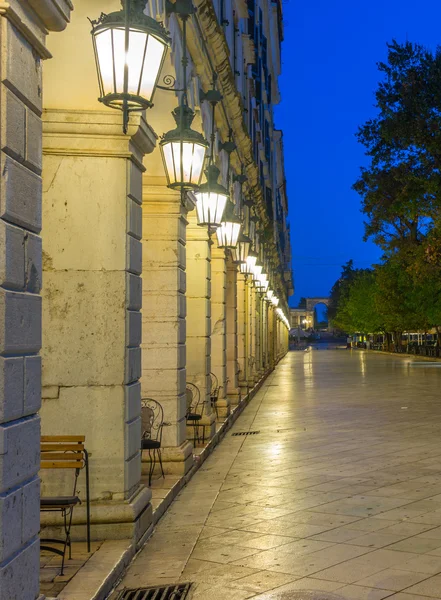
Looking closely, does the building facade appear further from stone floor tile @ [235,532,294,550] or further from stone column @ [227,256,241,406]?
stone column @ [227,256,241,406]

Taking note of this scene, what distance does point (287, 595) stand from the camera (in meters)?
5.08

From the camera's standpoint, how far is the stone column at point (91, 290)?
6246mm

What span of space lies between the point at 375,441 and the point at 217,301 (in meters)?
3.93

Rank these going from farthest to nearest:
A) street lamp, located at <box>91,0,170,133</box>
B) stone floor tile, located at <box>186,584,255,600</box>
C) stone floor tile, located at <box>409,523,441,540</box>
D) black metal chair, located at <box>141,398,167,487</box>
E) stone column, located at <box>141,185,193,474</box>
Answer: stone column, located at <box>141,185,193,474</box> → black metal chair, located at <box>141,398,167,487</box> → stone floor tile, located at <box>409,523,441,540</box> → stone floor tile, located at <box>186,584,255,600</box> → street lamp, located at <box>91,0,170,133</box>

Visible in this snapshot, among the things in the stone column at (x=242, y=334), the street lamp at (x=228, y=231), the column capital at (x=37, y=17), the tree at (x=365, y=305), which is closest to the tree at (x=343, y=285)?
the tree at (x=365, y=305)

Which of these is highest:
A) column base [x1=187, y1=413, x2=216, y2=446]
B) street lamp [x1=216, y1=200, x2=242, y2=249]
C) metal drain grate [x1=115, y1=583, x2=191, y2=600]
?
street lamp [x1=216, y1=200, x2=242, y2=249]

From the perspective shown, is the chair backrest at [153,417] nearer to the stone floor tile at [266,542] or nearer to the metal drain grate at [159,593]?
the stone floor tile at [266,542]

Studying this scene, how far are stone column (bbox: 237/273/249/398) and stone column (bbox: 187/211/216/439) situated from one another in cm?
800

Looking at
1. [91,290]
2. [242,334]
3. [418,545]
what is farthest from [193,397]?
[242,334]

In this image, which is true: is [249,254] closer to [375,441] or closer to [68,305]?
[375,441]

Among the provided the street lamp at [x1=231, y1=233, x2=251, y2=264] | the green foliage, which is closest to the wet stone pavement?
the street lamp at [x1=231, y1=233, x2=251, y2=264]

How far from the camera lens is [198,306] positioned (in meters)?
11.2

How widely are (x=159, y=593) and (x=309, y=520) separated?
221cm

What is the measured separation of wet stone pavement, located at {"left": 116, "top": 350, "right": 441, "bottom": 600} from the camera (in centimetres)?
539
